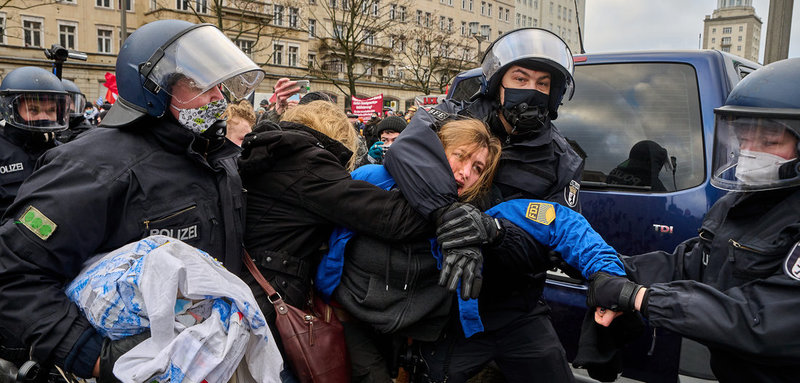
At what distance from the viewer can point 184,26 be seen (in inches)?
79.7

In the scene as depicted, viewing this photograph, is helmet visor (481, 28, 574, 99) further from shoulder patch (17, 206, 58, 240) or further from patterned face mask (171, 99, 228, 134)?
shoulder patch (17, 206, 58, 240)

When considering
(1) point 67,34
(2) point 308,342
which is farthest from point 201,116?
(1) point 67,34

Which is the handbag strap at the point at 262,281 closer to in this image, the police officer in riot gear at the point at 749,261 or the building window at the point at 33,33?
the police officer in riot gear at the point at 749,261

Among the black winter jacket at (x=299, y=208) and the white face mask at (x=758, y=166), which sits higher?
the white face mask at (x=758, y=166)

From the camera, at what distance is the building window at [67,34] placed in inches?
1369

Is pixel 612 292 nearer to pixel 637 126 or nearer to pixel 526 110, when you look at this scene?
pixel 526 110

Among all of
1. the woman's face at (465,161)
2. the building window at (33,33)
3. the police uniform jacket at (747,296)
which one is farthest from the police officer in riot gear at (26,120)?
the building window at (33,33)

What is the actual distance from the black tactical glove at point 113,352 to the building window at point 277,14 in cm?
4189

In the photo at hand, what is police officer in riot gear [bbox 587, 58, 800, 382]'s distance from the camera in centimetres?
165

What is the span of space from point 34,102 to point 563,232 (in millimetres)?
4196

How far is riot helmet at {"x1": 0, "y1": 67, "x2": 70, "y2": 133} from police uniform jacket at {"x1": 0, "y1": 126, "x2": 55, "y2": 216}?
0.09 metres

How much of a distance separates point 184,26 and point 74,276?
938 mm

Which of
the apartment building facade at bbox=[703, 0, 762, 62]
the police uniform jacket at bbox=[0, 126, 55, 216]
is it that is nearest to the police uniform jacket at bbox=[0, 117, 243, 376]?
the police uniform jacket at bbox=[0, 126, 55, 216]

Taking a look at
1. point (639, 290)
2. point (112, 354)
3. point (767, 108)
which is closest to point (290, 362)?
point (112, 354)
